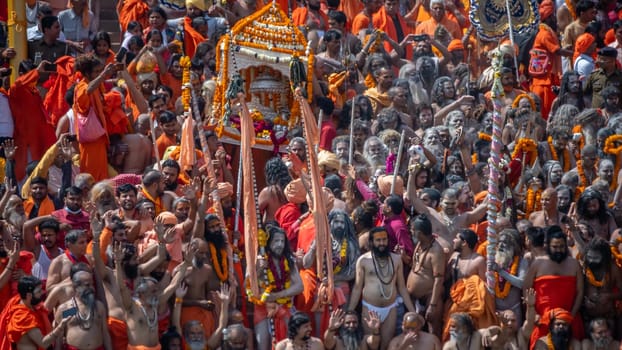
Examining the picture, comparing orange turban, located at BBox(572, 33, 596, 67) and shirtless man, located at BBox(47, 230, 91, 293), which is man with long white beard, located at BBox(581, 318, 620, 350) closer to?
shirtless man, located at BBox(47, 230, 91, 293)

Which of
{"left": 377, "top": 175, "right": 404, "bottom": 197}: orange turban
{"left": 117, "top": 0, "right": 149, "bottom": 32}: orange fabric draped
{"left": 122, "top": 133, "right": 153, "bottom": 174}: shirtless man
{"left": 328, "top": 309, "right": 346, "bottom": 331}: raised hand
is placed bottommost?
{"left": 328, "top": 309, "right": 346, "bottom": 331}: raised hand

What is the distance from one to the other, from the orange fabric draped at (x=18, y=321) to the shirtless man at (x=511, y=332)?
13.0 feet

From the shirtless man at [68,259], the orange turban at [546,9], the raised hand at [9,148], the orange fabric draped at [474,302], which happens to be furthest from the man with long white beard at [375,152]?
the orange turban at [546,9]

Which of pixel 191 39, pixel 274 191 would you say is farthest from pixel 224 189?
pixel 191 39

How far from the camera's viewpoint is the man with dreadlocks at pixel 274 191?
20.7m

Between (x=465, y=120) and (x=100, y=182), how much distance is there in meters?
4.77

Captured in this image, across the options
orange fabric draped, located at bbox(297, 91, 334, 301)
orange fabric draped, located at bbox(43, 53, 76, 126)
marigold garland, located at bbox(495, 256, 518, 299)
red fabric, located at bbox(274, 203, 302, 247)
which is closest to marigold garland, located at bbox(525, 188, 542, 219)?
marigold garland, located at bbox(495, 256, 518, 299)

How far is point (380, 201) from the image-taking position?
68.1 feet

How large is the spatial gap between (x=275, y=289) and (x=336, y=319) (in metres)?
0.64

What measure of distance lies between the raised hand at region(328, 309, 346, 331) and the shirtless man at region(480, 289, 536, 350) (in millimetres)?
1290

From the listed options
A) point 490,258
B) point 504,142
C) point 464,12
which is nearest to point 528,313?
point 490,258

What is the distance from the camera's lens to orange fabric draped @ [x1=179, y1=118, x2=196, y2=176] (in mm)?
20875

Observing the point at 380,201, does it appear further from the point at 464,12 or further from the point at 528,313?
the point at 464,12

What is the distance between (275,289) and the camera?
Result: 63.4 feet
